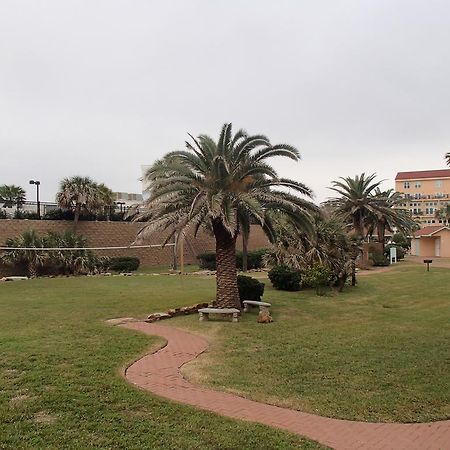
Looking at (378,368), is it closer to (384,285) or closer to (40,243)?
(384,285)

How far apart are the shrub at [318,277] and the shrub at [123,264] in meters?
13.8

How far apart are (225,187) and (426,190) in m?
94.8

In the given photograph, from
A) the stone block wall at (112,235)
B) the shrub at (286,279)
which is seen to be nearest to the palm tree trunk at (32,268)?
the stone block wall at (112,235)

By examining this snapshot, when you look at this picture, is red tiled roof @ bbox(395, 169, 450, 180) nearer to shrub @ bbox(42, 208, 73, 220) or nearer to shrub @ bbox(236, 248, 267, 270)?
shrub @ bbox(236, 248, 267, 270)

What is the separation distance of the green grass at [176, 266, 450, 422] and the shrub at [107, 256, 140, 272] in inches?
667

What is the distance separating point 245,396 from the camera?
23.4 feet

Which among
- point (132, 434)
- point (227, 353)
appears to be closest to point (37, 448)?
point (132, 434)

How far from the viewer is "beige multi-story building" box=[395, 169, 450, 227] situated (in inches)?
3861

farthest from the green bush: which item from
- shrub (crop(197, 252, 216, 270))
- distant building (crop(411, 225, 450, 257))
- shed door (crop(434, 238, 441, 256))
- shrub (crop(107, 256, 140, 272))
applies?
shed door (crop(434, 238, 441, 256))

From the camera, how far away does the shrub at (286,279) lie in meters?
21.8

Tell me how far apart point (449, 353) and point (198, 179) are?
8.29 meters

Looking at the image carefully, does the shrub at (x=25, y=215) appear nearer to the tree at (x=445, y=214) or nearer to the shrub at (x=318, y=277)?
the shrub at (x=318, y=277)

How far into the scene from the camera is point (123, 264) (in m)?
31.7

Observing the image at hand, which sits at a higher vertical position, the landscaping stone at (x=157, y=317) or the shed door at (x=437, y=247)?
the shed door at (x=437, y=247)
